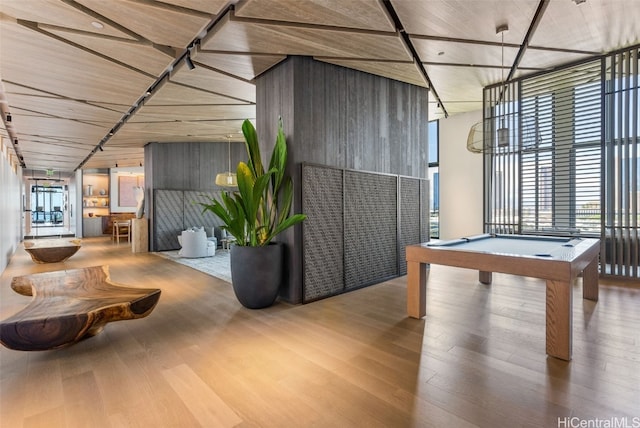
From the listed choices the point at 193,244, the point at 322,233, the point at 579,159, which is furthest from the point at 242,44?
the point at 579,159

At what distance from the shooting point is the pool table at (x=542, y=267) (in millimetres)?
2451

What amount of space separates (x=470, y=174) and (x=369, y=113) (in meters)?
4.07

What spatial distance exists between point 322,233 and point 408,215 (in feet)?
6.89

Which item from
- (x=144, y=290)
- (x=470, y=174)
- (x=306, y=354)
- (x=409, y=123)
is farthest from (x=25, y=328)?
(x=470, y=174)

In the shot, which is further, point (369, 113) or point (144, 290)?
point (369, 113)

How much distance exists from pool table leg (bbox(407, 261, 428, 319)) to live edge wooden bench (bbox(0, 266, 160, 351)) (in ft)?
8.36

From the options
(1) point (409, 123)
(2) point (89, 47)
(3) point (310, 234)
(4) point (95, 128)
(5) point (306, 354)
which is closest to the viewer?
(5) point (306, 354)

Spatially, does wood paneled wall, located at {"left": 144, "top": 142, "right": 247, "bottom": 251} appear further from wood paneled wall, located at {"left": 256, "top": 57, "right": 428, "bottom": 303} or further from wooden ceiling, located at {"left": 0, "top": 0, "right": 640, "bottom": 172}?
wood paneled wall, located at {"left": 256, "top": 57, "right": 428, "bottom": 303}

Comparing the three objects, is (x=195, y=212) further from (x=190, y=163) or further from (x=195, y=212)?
(x=190, y=163)

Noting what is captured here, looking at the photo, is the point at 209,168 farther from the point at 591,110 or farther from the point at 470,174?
the point at 591,110

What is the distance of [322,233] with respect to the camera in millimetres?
4207

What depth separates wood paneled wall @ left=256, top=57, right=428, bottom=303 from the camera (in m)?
4.03

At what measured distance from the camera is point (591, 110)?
5176 mm

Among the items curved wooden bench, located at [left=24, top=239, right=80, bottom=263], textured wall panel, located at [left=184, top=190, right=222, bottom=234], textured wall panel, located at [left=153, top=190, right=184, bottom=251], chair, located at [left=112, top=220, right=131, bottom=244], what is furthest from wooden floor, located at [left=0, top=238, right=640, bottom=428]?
chair, located at [left=112, top=220, right=131, bottom=244]
